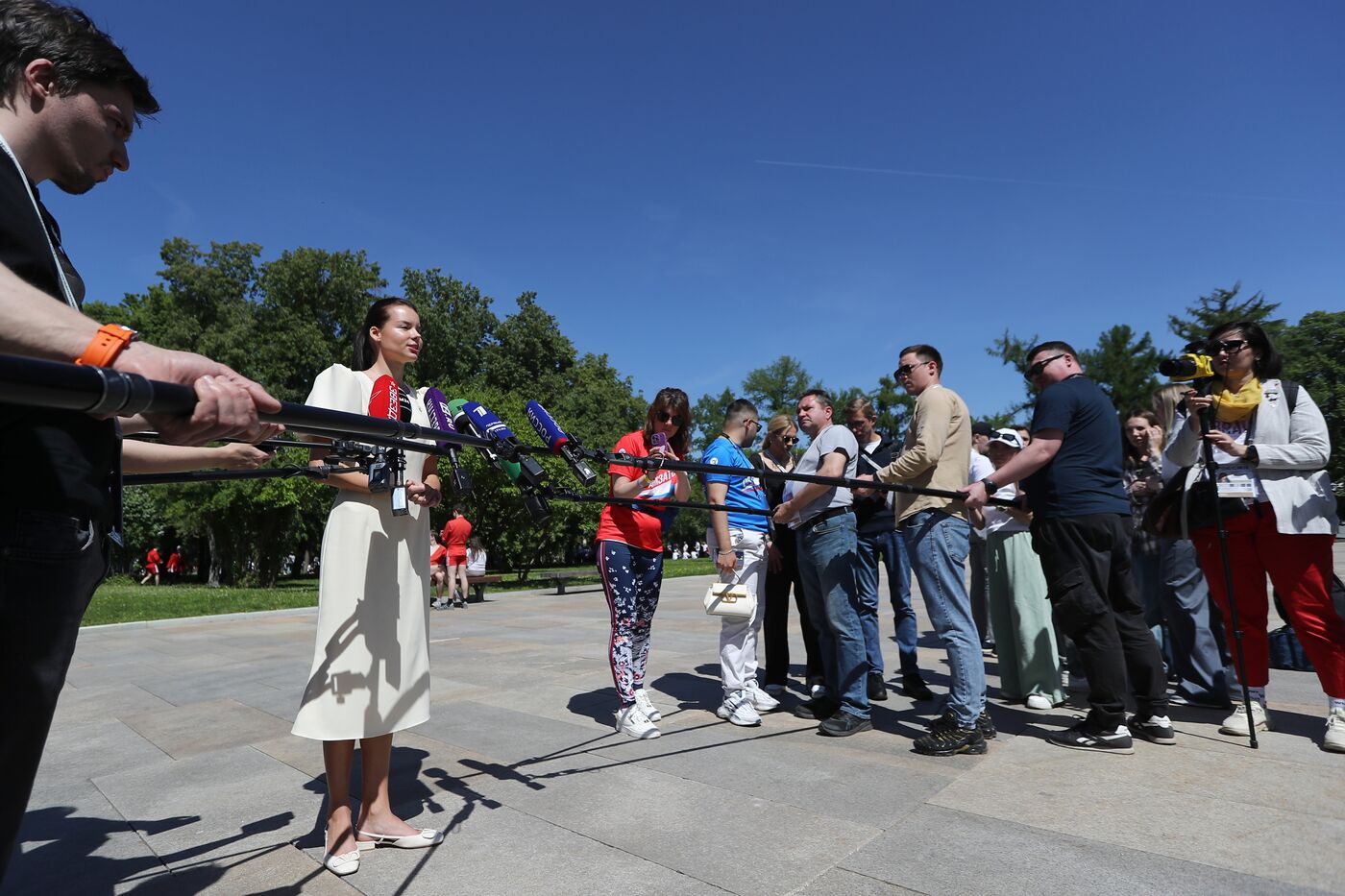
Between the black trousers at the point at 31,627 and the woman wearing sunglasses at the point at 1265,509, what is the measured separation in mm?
4881

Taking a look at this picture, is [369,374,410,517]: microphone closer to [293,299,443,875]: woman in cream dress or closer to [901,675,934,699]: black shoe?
[293,299,443,875]: woman in cream dress

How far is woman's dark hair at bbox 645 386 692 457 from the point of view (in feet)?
15.7

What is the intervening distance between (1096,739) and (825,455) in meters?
2.09

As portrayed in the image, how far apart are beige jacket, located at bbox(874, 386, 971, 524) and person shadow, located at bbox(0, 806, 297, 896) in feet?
11.3

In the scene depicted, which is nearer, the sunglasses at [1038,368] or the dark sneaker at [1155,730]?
the dark sneaker at [1155,730]

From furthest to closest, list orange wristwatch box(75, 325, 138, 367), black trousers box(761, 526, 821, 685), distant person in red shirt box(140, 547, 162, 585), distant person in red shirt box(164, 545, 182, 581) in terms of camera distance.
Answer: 1. distant person in red shirt box(164, 545, 182, 581)
2. distant person in red shirt box(140, 547, 162, 585)
3. black trousers box(761, 526, 821, 685)
4. orange wristwatch box(75, 325, 138, 367)

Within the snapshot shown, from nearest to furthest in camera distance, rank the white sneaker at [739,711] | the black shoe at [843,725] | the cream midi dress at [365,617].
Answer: the cream midi dress at [365,617] < the black shoe at [843,725] < the white sneaker at [739,711]

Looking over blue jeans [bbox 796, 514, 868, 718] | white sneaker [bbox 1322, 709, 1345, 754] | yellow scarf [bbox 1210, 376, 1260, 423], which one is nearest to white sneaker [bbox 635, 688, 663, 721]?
blue jeans [bbox 796, 514, 868, 718]

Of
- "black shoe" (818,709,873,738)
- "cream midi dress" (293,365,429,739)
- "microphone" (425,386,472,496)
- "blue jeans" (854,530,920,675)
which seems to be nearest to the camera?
"microphone" (425,386,472,496)

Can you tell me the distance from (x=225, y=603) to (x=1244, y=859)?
1777cm

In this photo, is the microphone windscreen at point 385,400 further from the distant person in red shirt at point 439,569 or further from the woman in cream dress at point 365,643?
the distant person in red shirt at point 439,569

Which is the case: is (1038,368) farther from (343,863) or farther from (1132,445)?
(343,863)

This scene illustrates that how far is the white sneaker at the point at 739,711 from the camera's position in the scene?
464cm

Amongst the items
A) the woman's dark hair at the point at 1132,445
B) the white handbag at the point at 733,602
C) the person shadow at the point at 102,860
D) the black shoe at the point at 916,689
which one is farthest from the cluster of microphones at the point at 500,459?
the woman's dark hair at the point at 1132,445
